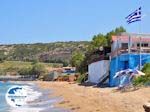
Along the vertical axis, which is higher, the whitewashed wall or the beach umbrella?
the beach umbrella

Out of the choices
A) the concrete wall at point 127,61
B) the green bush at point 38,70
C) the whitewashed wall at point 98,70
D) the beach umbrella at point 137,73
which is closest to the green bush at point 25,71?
the green bush at point 38,70

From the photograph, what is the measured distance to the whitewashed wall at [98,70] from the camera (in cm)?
5834

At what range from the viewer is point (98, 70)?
207 ft

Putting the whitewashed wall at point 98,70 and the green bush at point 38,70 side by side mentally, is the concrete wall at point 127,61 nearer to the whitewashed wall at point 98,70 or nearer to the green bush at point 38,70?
the whitewashed wall at point 98,70

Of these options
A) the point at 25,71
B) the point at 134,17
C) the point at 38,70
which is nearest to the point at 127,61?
the point at 134,17

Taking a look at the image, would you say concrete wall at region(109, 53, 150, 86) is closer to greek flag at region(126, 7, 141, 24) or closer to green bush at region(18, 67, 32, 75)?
greek flag at region(126, 7, 141, 24)

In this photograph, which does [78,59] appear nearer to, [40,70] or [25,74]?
[40,70]

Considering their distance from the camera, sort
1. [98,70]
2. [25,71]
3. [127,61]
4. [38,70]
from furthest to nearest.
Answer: [25,71] → [38,70] → [98,70] → [127,61]

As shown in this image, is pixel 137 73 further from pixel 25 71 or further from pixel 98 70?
pixel 25 71

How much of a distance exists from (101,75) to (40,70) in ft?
382

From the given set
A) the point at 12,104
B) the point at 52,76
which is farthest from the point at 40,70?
the point at 12,104

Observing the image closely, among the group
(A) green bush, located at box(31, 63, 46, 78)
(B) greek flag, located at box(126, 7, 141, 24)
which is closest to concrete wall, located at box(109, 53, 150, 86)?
(B) greek flag, located at box(126, 7, 141, 24)

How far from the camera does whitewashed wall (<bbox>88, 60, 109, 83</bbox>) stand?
191ft

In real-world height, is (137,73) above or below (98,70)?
above
